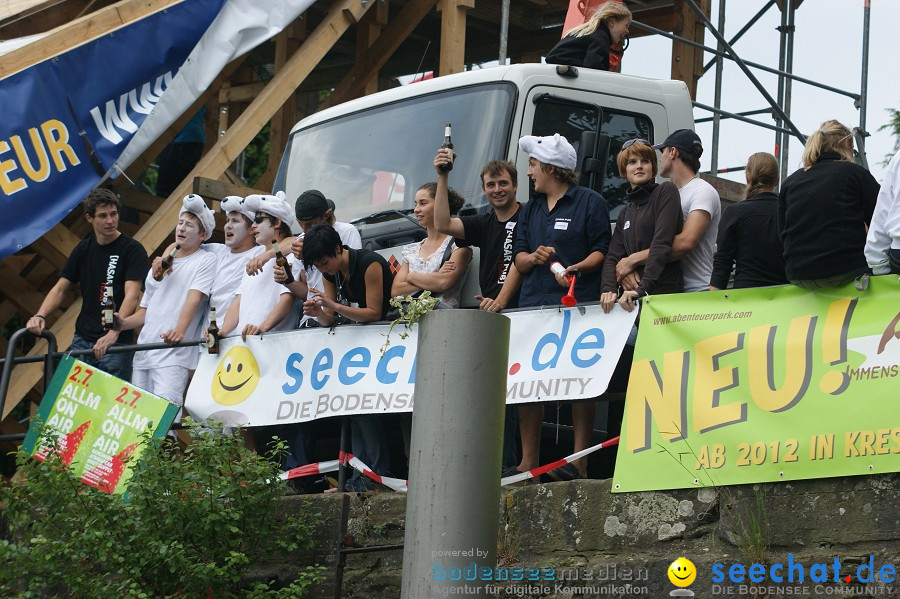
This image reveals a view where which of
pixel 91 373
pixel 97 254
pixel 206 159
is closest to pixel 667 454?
pixel 91 373

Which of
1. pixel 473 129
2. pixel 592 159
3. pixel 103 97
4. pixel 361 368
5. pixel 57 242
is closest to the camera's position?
pixel 361 368

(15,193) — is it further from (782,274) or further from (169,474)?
(782,274)

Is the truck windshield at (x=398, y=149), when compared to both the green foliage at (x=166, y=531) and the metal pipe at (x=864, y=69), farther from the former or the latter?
the metal pipe at (x=864, y=69)

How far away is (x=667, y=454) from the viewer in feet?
21.5

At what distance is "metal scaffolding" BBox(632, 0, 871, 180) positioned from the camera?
41.4ft

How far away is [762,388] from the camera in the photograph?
6.41m

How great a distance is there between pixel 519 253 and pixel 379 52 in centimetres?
646

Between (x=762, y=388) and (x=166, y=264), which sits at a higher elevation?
(x=166, y=264)

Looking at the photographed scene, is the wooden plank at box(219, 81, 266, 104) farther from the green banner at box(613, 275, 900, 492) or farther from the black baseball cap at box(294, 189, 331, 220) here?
the green banner at box(613, 275, 900, 492)

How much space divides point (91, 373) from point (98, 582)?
2326mm

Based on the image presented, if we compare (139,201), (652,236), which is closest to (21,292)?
(139,201)

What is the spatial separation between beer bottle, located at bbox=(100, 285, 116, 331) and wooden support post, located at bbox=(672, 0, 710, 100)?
21.0ft

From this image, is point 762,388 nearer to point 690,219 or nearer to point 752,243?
point 752,243

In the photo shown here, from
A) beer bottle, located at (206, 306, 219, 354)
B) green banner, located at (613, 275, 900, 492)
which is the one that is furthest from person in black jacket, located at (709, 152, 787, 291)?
beer bottle, located at (206, 306, 219, 354)
